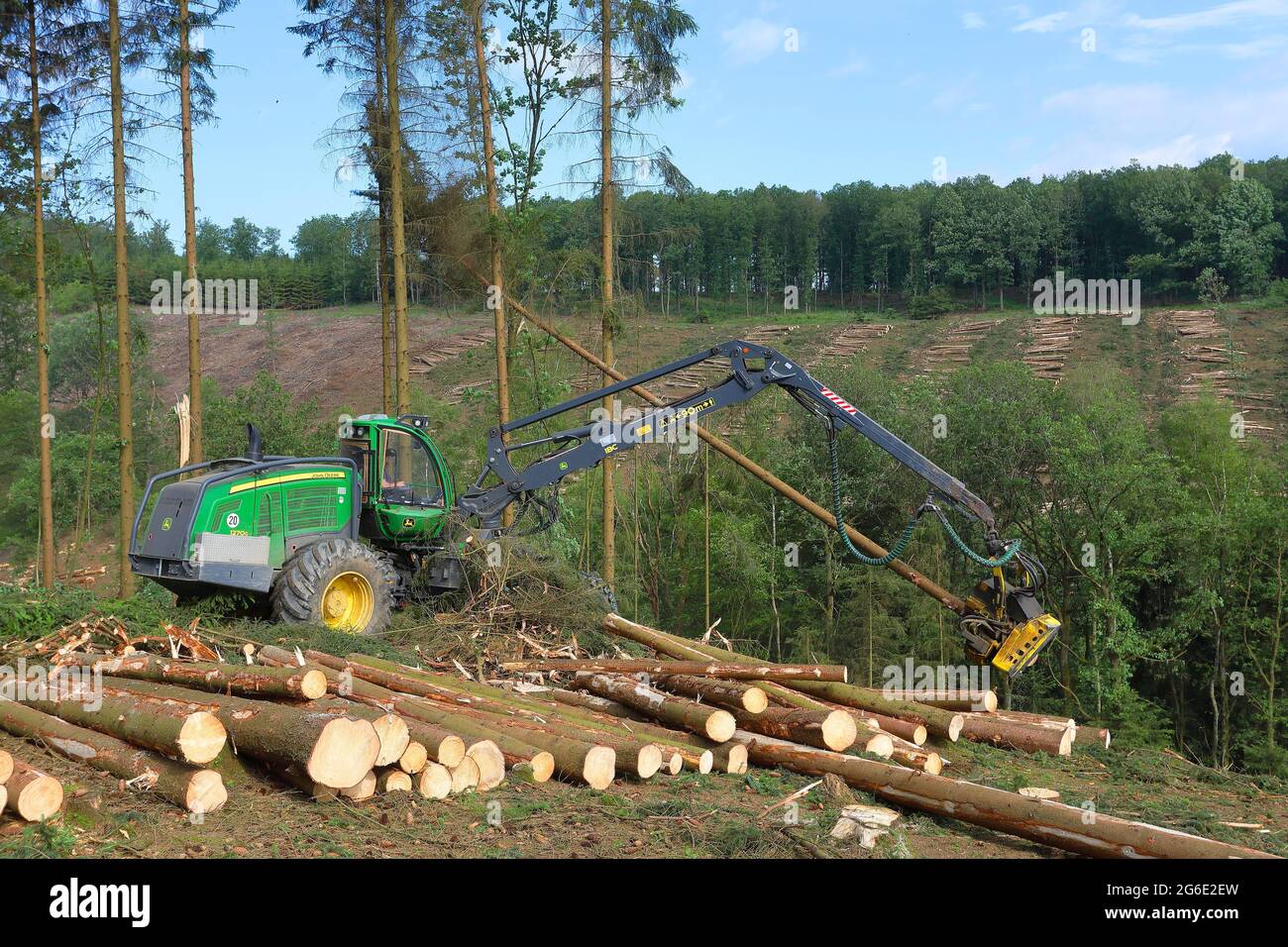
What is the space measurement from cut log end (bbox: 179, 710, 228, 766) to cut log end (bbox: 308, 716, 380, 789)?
72 centimetres

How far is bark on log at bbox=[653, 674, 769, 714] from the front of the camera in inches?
360

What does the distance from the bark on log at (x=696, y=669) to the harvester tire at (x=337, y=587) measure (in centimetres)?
167

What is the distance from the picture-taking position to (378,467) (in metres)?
12.8

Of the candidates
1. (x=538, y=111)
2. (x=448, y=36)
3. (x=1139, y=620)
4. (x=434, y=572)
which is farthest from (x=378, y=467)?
(x=1139, y=620)

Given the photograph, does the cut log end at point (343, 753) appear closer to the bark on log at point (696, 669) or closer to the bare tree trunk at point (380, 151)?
the bark on log at point (696, 669)

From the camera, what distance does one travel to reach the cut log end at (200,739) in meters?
6.80

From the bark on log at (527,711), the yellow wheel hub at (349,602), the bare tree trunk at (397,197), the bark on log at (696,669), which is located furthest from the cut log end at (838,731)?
the bare tree trunk at (397,197)

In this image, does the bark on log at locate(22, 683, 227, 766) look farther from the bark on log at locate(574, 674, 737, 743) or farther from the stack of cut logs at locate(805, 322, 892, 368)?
the stack of cut logs at locate(805, 322, 892, 368)

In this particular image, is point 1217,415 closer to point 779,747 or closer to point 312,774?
point 779,747

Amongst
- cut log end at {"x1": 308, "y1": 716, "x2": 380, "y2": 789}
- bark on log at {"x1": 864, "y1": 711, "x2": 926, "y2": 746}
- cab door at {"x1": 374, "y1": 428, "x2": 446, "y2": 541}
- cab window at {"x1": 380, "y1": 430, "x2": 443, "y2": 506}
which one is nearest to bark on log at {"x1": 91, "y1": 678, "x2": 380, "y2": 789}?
cut log end at {"x1": 308, "y1": 716, "x2": 380, "y2": 789}

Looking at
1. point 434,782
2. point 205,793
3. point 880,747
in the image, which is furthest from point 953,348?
point 205,793

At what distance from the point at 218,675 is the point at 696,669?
4.39 m

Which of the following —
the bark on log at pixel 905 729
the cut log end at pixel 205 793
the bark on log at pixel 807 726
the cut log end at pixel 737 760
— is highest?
the cut log end at pixel 205 793
